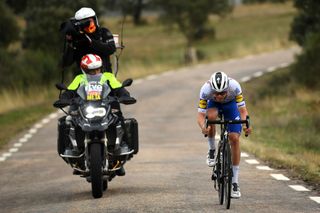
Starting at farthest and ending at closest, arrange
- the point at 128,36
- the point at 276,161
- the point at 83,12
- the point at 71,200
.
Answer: the point at 128,36 → the point at 276,161 → the point at 83,12 → the point at 71,200

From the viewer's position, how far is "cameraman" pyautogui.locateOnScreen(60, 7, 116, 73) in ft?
49.3

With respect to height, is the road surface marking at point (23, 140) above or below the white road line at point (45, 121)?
above

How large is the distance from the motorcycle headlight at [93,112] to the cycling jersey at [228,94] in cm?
119

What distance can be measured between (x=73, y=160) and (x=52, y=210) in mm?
1261

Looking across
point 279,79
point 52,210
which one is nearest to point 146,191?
point 52,210

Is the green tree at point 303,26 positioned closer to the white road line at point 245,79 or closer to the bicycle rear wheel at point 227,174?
the white road line at point 245,79

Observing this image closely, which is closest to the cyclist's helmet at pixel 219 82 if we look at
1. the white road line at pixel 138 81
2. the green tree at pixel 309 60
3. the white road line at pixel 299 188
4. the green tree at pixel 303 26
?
the white road line at pixel 299 188

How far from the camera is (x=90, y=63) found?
1433 cm

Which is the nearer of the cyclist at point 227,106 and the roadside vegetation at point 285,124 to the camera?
the cyclist at point 227,106

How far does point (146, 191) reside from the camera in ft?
48.0

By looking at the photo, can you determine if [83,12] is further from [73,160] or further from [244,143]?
[244,143]

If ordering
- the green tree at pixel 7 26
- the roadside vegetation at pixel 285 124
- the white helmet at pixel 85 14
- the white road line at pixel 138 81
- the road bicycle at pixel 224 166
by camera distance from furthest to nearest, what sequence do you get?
the green tree at pixel 7 26 < the white road line at pixel 138 81 < the roadside vegetation at pixel 285 124 < the white helmet at pixel 85 14 < the road bicycle at pixel 224 166

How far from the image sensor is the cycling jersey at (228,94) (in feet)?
44.2

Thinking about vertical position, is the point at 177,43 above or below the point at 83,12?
below
